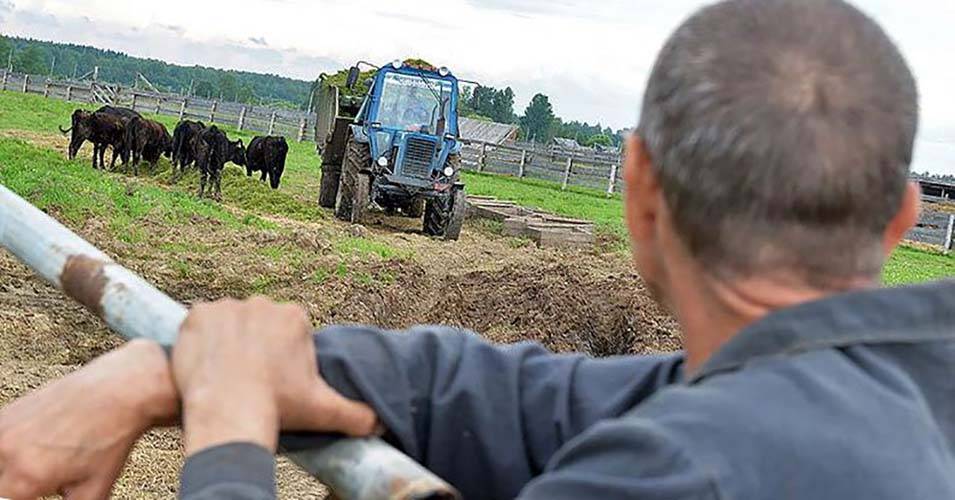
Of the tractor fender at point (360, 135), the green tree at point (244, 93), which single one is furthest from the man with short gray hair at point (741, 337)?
the green tree at point (244, 93)

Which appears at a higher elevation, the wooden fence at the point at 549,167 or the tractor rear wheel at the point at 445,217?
the wooden fence at the point at 549,167

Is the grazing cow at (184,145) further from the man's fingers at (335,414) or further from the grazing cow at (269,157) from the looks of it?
the man's fingers at (335,414)

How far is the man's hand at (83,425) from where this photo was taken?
43.2 inches

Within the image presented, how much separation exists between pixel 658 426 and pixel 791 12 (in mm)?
401

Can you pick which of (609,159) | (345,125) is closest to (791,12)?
(345,125)

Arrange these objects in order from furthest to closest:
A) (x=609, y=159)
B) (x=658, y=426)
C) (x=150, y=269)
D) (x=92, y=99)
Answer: (x=92, y=99), (x=609, y=159), (x=150, y=269), (x=658, y=426)

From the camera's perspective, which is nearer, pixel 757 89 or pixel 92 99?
pixel 757 89

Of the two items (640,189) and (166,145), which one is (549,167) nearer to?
(166,145)

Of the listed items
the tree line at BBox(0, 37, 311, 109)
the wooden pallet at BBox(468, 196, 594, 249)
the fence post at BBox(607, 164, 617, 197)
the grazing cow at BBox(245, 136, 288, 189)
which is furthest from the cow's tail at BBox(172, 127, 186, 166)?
the tree line at BBox(0, 37, 311, 109)

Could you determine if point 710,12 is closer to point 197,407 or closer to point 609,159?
point 197,407

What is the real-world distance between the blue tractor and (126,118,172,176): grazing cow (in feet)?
17.1

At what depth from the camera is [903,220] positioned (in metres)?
1.14

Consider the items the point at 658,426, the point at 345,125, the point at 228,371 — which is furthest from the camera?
the point at 345,125

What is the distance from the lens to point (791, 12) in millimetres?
1087
